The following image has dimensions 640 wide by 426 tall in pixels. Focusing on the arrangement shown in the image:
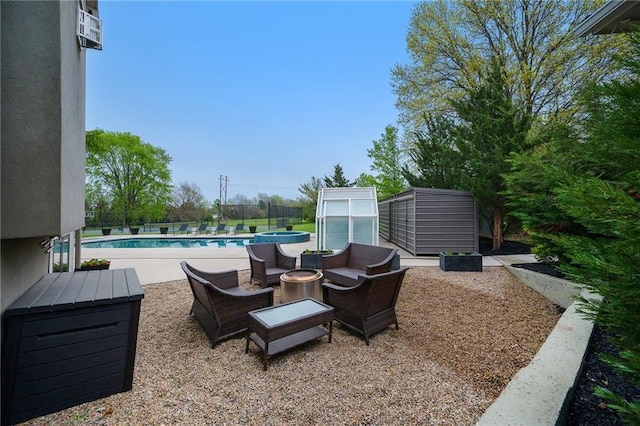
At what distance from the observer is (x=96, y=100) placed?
21.6 metres

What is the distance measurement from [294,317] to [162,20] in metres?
12.4

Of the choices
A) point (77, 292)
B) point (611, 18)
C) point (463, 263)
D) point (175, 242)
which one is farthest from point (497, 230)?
point (175, 242)

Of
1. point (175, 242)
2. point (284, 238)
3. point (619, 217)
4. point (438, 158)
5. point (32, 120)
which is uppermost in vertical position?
point (438, 158)

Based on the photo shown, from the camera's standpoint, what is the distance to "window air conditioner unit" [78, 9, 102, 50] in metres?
2.63

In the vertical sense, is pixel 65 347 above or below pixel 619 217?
below

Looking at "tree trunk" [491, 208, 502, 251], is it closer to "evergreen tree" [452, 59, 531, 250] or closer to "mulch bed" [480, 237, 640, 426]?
"evergreen tree" [452, 59, 531, 250]

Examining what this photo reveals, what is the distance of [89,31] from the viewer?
2.73 m

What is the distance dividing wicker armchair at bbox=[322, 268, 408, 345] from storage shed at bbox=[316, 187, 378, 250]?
4.43 m

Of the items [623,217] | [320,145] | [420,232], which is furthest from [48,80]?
[320,145]

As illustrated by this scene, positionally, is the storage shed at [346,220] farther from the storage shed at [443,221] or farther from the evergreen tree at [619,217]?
the evergreen tree at [619,217]

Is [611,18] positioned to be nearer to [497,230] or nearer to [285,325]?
[285,325]

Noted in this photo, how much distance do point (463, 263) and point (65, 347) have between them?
6.90 meters

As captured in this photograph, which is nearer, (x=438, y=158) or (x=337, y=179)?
(x=438, y=158)

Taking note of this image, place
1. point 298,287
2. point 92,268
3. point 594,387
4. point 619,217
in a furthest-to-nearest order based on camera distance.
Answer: point 92,268
point 298,287
point 594,387
point 619,217
